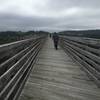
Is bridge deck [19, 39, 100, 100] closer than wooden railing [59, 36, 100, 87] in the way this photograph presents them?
Yes

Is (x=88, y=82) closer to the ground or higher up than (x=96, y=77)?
closer to the ground

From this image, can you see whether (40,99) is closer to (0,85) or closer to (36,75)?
(0,85)

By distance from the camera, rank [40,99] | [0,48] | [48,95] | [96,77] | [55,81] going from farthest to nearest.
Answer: [55,81], [96,77], [48,95], [40,99], [0,48]

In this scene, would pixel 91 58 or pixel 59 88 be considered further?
pixel 91 58

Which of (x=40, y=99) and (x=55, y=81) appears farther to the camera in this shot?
(x=55, y=81)

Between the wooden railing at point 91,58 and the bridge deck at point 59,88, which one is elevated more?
the wooden railing at point 91,58

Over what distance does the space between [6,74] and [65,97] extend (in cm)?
157

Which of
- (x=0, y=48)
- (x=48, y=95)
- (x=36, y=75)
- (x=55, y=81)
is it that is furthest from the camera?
(x=36, y=75)

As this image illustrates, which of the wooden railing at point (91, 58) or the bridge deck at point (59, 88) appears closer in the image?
the bridge deck at point (59, 88)

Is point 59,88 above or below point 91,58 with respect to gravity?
below

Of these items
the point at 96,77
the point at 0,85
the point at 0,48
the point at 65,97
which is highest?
the point at 0,48

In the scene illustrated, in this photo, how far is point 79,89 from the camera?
3305 millimetres

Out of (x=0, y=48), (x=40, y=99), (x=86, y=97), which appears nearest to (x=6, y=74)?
(x=0, y=48)

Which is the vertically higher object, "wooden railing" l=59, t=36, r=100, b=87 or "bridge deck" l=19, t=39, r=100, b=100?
"wooden railing" l=59, t=36, r=100, b=87
